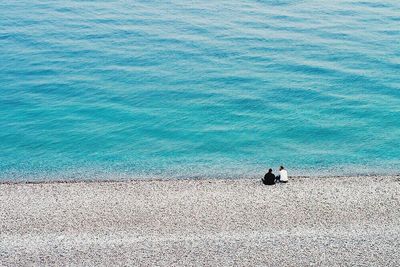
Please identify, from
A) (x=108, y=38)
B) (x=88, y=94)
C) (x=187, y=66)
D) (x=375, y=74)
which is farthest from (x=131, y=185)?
(x=108, y=38)

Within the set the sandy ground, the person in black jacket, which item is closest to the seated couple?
the person in black jacket

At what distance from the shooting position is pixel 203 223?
82.2ft

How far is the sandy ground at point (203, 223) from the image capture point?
22.5m

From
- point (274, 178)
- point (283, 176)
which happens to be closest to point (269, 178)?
point (274, 178)

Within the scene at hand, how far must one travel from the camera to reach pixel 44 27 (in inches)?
2438

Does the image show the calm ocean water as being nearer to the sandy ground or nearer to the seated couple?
the seated couple

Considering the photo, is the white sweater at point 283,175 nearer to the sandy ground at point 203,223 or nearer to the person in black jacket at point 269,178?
the sandy ground at point 203,223

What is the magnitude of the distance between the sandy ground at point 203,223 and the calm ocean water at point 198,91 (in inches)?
131

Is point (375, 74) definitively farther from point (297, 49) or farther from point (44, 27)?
point (44, 27)

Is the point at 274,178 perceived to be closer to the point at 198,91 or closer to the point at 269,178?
the point at 269,178

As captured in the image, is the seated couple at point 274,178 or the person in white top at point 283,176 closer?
the seated couple at point 274,178

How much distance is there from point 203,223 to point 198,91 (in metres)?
21.3

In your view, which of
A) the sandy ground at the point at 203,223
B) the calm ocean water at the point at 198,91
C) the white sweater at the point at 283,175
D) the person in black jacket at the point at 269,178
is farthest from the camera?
the calm ocean water at the point at 198,91

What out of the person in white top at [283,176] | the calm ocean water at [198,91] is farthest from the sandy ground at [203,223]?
the calm ocean water at [198,91]
